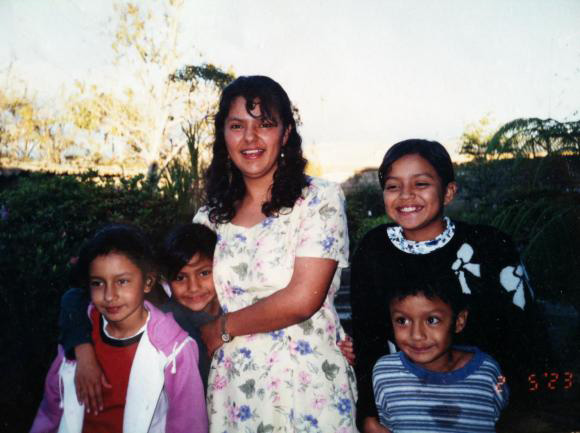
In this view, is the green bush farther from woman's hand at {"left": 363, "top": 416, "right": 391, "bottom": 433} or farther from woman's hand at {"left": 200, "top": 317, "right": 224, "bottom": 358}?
woman's hand at {"left": 363, "top": 416, "right": 391, "bottom": 433}

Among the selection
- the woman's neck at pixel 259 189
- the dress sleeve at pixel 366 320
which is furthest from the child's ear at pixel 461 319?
the woman's neck at pixel 259 189

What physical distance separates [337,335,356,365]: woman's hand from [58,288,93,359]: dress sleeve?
3.67 ft

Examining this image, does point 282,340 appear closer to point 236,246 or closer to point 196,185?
point 236,246

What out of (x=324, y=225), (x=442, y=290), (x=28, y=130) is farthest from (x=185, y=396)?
(x=28, y=130)

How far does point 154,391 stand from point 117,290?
0.47 m

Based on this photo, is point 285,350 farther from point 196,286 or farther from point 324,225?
point 196,286

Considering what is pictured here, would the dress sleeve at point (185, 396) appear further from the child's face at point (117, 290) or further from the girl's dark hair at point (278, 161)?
the girl's dark hair at point (278, 161)

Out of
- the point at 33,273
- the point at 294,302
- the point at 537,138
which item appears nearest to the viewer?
the point at 294,302

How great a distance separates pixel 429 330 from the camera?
5.59 feet

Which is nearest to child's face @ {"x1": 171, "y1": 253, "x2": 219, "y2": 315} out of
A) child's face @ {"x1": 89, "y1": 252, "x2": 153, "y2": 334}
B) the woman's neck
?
child's face @ {"x1": 89, "y1": 252, "x2": 153, "y2": 334}

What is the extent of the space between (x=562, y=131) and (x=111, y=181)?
428 cm

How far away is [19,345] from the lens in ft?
7.22

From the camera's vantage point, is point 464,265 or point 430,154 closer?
point 464,265

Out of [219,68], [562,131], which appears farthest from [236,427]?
[219,68]
